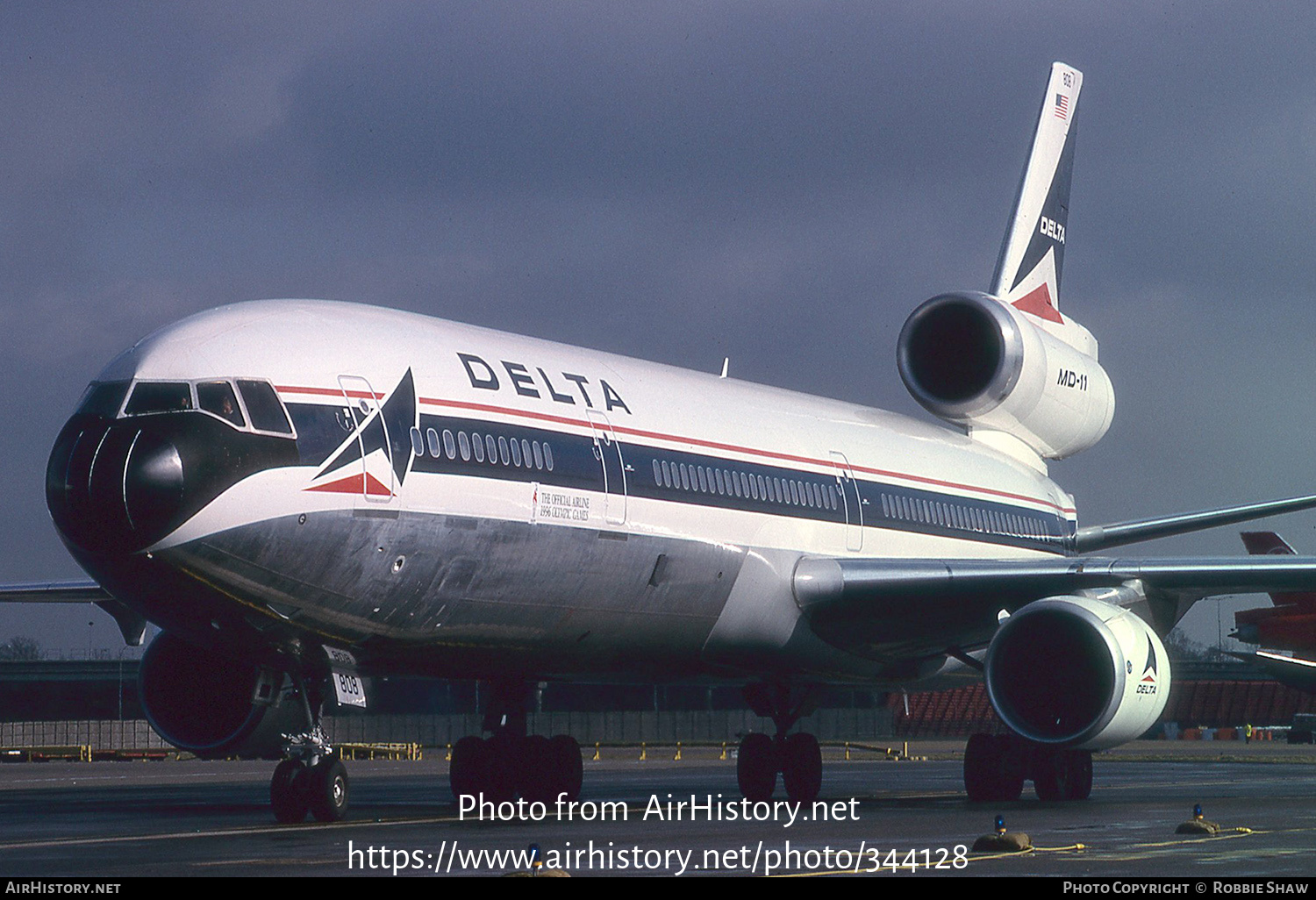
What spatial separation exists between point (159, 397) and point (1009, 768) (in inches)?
493

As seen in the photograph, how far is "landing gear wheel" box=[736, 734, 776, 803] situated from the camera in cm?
2286

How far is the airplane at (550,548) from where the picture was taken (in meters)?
14.5

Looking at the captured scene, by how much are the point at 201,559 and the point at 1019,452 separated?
667 inches

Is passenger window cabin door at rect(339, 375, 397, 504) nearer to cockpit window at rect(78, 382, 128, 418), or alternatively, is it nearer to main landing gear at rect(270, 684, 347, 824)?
cockpit window at rect(78, 382, 128, 418)

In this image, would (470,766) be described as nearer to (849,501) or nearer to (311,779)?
(311,779)

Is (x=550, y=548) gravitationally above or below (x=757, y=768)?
above

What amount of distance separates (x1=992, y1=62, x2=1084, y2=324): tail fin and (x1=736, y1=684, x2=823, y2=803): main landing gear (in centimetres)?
918

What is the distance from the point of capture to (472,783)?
20.4 m

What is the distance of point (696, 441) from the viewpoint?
769 inches

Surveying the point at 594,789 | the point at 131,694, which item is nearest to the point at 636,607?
the point at 594,789

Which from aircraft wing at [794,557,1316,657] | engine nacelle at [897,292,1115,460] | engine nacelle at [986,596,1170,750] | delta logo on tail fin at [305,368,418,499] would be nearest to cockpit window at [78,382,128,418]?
delta logo on tail fin at [305,368,418,499]

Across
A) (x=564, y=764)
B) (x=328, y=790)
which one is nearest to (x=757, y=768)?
(x=564, y=764)

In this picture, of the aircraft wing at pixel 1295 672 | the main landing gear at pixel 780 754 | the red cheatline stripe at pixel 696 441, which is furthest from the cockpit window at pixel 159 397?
the aircraft wing at pixel 1295 672

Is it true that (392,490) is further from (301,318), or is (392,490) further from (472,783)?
(472,783)
